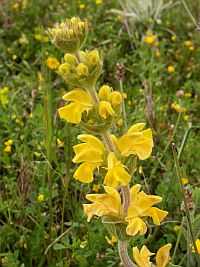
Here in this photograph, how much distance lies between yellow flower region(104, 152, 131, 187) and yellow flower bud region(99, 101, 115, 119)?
0.28 feet

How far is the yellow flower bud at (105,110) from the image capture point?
1.12 meters

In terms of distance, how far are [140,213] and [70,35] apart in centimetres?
40

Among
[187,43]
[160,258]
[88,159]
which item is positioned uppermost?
[187,43]

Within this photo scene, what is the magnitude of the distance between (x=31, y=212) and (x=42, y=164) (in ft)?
0.82

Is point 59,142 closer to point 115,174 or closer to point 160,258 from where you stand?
point 160,258

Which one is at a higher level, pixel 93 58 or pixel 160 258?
pixel 93 58

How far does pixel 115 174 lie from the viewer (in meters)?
1.13

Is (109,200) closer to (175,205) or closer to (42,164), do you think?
(175,205)

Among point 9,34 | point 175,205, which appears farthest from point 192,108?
point 9,34

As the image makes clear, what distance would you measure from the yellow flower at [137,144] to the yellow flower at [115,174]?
5 cm

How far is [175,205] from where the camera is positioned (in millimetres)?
1970

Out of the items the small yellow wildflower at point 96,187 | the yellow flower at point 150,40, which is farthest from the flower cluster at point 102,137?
the yellow flower at point 150,40

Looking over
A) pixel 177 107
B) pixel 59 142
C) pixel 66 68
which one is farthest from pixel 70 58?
pixel 177 107

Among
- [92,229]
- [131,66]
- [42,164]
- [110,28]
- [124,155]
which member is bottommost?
[92,229]
